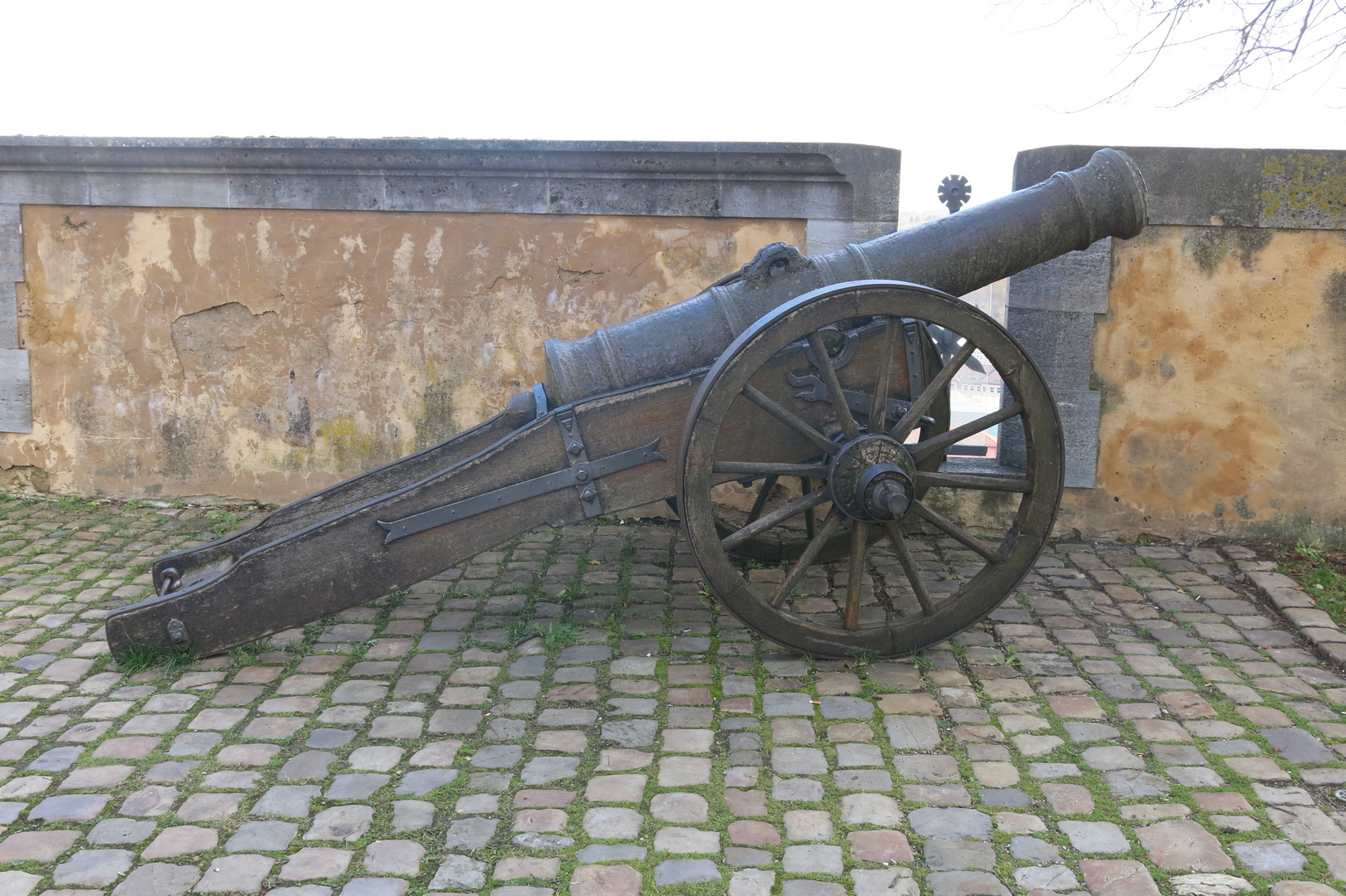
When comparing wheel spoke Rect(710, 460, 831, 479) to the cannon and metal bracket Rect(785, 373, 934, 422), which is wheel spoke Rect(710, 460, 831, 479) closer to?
the cannon

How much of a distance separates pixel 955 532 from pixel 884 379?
0.56m

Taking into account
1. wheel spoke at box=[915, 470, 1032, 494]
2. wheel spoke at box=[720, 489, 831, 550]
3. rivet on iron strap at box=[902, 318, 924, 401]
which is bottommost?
wheel spoke at box=[720, 489, 831, 550]

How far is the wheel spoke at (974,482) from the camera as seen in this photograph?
3408 mm

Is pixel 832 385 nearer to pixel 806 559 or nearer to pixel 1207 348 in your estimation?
pixel 806 559

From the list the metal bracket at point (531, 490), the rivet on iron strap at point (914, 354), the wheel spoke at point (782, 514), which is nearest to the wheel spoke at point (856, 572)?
the wheel spoke at point (782, 514)

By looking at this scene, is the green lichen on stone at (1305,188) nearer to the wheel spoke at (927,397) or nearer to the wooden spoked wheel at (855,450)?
the wooden spoked wheel at (855,450)

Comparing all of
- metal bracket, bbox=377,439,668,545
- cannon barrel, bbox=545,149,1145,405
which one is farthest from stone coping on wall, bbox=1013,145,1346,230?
metal bracket, bbox=377,439,668,545

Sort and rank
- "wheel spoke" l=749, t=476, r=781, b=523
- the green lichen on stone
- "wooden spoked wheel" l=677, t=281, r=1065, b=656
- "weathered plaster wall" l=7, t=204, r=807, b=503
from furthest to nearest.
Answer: "weathered plaster wall" l=7, t=204, r=807, b=503 < the green lichen on stone < "wheel spoke" l=749, t=476, r=781, b=523 < "wooden spoked wheel" l=677, t=281, r=1065, b=656

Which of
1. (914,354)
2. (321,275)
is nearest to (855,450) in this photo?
(914,354)

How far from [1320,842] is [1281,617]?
1653 millimetres

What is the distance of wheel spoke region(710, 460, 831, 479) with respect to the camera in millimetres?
3309

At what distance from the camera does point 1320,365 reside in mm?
4602

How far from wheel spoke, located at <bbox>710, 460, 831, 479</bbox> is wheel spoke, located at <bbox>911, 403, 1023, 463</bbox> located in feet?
0.98

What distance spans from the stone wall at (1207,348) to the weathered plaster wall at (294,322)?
135cm
